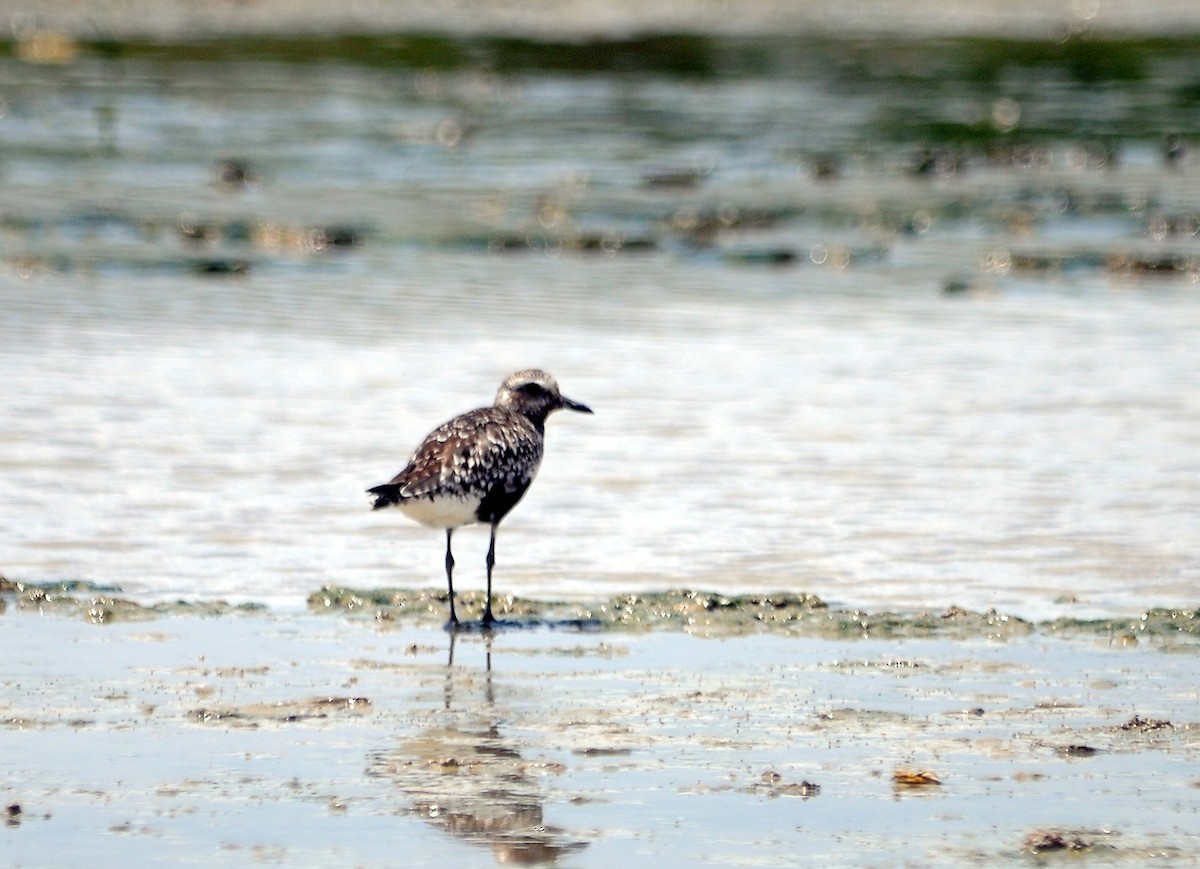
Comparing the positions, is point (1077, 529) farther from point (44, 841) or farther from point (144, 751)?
point (44, 841)

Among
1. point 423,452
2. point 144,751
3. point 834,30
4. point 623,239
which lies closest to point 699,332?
point 623,239

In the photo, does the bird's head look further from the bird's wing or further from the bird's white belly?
the bird's white belly

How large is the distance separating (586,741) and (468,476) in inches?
91.9

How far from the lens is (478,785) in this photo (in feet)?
24.0

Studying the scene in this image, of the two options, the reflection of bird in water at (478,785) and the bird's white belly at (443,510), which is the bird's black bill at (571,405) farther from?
the reflection of bird in water at (478,785)

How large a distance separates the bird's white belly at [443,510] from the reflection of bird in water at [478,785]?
Answer: 5.87ft

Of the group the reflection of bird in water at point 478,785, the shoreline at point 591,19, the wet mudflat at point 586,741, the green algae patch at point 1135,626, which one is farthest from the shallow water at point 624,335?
the shoreline at point 591,19

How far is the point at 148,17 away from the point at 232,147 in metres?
16.7

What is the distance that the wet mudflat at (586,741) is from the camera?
22.4ft

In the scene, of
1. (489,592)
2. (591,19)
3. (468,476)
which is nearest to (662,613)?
(489,592)

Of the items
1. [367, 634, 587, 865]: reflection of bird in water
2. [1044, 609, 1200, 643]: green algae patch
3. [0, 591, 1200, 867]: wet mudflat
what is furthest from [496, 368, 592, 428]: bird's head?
[367, 634, 587, 865]: reflection of bird in water

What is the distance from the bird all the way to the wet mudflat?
510 mm

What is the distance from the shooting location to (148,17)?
4359 centimetres

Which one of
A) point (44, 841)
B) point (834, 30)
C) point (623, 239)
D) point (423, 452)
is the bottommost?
point (44, 841)
